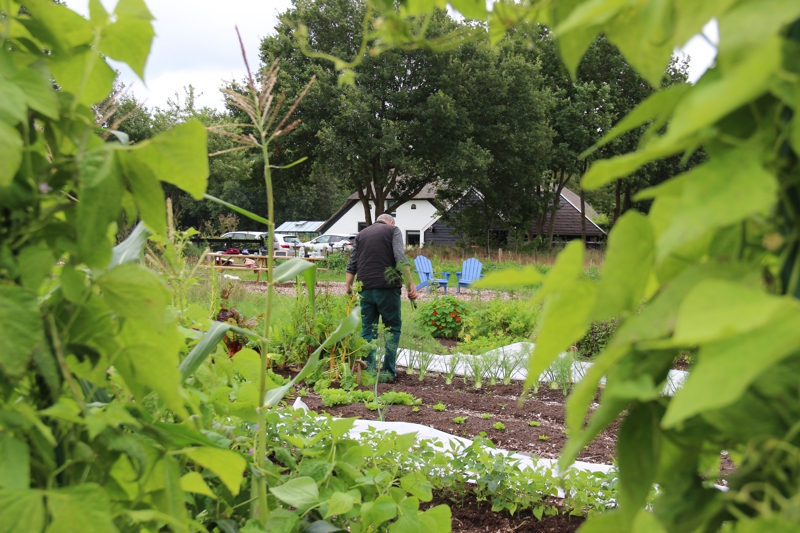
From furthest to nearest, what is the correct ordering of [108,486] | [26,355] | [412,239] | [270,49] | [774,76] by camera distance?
[412,239]
[270,49]
[108,486]
[26,355]
[774,76]

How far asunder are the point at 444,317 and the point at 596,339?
2293 mm

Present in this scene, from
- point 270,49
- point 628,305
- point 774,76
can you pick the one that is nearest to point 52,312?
point 628,305

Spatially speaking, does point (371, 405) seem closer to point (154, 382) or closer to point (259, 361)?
point (259, 361)

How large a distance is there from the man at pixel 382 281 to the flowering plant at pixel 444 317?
2.22 meters

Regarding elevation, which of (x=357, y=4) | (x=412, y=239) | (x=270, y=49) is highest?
(x=357, y=4)

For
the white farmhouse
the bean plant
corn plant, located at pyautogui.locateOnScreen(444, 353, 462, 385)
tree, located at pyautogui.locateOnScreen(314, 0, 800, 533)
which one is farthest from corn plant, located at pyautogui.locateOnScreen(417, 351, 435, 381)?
the white farmhouse

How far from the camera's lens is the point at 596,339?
700cm

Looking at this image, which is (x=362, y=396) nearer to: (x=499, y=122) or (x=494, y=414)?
(x=494, y=414)

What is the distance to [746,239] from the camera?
1.34ft

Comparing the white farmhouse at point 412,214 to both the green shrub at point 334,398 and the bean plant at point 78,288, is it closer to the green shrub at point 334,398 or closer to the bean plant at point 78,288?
the green shrub at point 334,398

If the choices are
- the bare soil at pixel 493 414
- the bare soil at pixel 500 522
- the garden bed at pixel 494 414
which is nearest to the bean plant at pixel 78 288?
the bare soil at pixel 500 522

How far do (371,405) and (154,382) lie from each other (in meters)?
4.05

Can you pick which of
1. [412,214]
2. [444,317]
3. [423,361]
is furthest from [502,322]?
[412,214]

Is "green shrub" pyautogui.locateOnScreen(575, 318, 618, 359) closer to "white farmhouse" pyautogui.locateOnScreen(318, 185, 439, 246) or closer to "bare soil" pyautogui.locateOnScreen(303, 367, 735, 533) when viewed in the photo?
"bare soil" pyautogui.locateOnScreen(303, 367, 735, 533)
